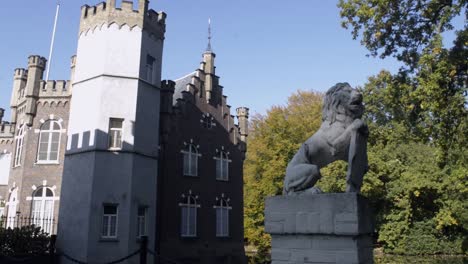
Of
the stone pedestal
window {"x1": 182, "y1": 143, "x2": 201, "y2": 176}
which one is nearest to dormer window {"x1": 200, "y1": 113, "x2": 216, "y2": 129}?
window {"x1": 182, "y1": 143, "x2": 201, "y2": 176}

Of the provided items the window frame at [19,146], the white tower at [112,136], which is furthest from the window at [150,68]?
the window frame at [19,146]

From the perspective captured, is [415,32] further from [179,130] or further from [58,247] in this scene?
[58,247]

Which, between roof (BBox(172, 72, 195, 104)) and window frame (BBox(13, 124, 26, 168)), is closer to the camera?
window frame (BBox(13, 124, 26, 168))

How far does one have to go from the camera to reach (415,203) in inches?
1304

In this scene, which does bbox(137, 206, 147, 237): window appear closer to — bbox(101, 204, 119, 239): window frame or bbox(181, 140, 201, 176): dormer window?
bbox(101, 204, 119, 239): window frame

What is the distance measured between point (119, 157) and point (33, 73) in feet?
25.6

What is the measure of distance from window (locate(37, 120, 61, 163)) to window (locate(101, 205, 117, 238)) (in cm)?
512

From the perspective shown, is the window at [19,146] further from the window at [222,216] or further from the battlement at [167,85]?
the window at [222,216]

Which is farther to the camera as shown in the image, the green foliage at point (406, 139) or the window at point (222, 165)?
the window at point (222, 165)

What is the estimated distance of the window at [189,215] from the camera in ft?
78.5

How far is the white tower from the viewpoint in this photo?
18.6m

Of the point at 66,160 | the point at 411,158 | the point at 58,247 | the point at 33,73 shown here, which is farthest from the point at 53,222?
the point at 411,158

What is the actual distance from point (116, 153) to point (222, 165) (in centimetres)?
954

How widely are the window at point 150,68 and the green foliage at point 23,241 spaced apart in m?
9.20
